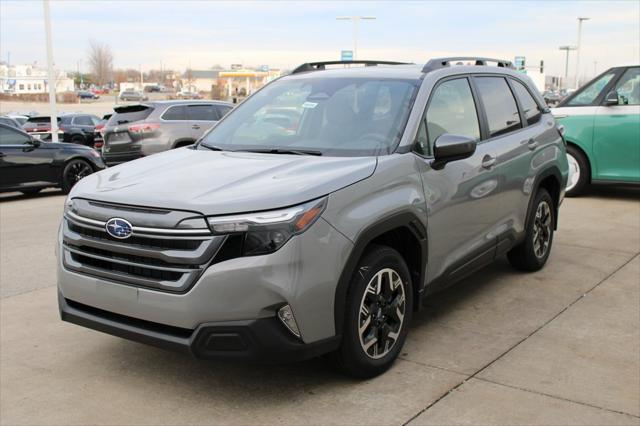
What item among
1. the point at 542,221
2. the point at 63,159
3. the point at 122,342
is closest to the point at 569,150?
the point at 542,221

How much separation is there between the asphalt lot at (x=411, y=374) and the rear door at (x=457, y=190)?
1.78 ft

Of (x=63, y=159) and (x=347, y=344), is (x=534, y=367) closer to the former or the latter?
(x=347, y=344)

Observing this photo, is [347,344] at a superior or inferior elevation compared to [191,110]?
inferior

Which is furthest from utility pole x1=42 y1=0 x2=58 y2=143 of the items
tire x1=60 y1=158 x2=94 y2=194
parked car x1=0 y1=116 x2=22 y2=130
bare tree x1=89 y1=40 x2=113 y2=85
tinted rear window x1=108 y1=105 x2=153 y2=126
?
bare tree x1=89 y1=40 x2=113 y2=85

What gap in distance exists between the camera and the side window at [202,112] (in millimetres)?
14539

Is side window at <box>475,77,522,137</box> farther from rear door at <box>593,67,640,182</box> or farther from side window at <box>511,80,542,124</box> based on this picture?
rear door at <box>593,67,640,182</box>

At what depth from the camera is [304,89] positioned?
4863 mm

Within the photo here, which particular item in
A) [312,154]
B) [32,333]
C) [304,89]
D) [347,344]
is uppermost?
[304,89]

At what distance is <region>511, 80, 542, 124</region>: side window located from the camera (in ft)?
19.2

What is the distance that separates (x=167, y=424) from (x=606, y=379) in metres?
2.47

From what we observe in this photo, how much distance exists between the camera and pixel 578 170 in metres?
10.4

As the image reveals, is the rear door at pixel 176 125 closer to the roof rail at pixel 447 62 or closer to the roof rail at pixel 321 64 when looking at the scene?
the roof rail at pixel 321 64

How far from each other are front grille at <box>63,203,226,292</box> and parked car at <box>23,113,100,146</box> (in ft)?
68.6

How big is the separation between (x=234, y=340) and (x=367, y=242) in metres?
0.88
